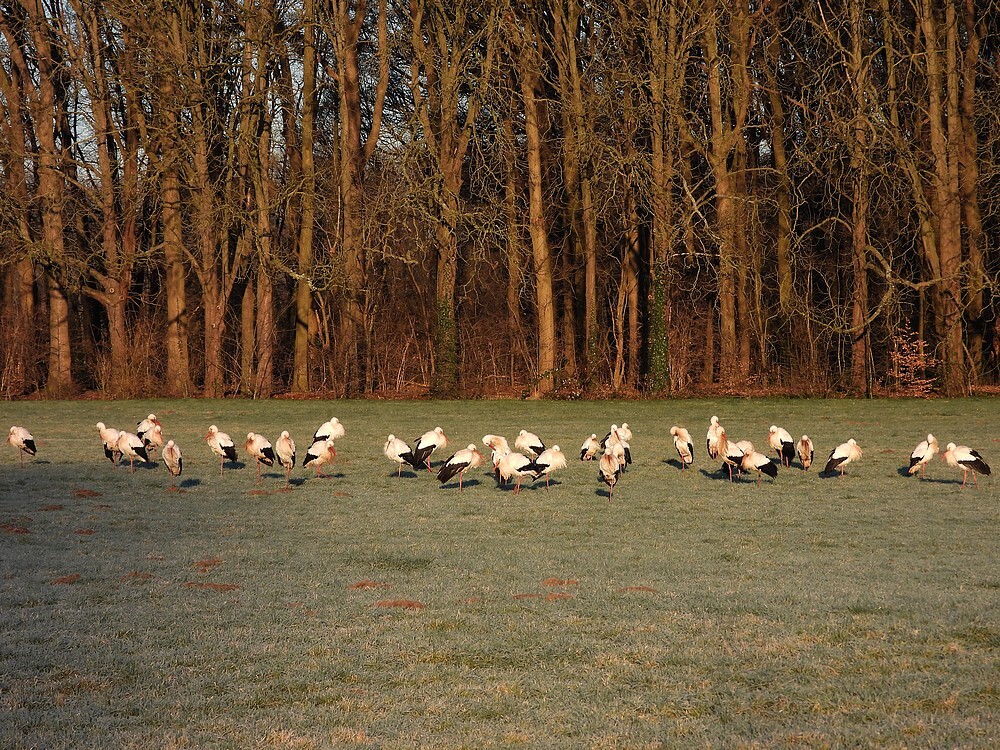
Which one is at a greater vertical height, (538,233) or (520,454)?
(538,233)

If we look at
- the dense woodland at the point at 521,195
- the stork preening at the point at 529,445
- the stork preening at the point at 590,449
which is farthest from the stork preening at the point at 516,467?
the dense woodland at the point at 521,195

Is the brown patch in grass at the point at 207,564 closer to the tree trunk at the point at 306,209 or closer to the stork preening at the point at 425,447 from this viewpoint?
the stork preening at the point at 425,447

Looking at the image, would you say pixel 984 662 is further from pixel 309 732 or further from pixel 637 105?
pixel 637 105

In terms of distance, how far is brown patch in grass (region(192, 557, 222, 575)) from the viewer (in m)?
9.00

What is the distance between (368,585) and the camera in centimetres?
841

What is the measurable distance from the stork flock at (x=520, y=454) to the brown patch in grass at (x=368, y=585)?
5.16m

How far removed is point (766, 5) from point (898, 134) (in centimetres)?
585

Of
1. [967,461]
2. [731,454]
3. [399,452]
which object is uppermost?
[399,452]

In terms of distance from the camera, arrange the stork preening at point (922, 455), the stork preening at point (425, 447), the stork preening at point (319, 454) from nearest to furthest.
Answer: the stork preening at point (922, 455), the stork preening at point (319, 454), the stork preening at point (425, 447)

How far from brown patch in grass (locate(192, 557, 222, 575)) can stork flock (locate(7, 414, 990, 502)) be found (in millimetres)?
4834

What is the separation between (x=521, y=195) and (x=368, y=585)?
2740 centimetres

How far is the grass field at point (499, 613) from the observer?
533 cm

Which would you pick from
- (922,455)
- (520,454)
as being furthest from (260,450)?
(922,455)

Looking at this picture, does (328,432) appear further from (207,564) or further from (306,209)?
(306,209)
